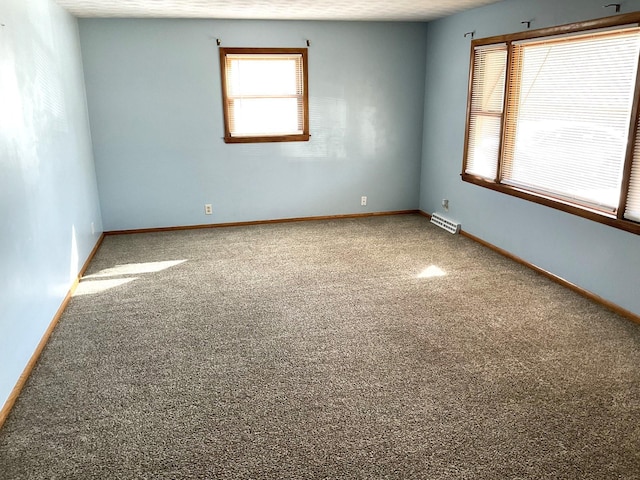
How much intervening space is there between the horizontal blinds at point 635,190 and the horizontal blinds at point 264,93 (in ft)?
11.3

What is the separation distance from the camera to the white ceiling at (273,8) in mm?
4230

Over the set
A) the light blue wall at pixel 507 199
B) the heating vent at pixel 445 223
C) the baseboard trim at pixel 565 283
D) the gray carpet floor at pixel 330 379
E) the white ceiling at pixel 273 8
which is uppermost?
the white ceiling at pixel 273 8

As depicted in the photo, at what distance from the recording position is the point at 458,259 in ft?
15.1

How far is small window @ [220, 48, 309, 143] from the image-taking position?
5.43m

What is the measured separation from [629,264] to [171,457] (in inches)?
118

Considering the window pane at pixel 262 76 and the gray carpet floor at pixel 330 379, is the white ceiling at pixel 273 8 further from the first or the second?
the gray carpet floor at pixel 330 379

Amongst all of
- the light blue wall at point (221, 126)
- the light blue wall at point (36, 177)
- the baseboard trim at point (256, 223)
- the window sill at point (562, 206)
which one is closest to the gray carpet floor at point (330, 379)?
the light blue wall at point (36, 177)

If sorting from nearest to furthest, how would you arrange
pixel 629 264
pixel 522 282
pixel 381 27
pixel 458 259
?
1. pixel 629 264
2. pixel 522 282
3. pixel 458 259
4. pixel 381 27

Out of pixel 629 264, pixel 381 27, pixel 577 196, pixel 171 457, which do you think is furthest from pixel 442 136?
pixel 171 457

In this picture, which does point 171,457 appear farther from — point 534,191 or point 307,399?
point 534,191

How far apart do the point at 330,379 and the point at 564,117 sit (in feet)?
8.71

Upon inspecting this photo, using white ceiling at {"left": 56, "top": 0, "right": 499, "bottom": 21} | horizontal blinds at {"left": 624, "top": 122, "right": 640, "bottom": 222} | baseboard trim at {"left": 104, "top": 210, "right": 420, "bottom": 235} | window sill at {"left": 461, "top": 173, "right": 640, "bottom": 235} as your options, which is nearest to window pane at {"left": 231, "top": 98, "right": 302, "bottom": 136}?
white ceiling at {"left": 56, "top": 0, "right": 499, "bottom": 21}

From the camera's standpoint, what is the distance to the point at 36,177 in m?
3.25

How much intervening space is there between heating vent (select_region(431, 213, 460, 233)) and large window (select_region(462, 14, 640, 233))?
613 millimetres
